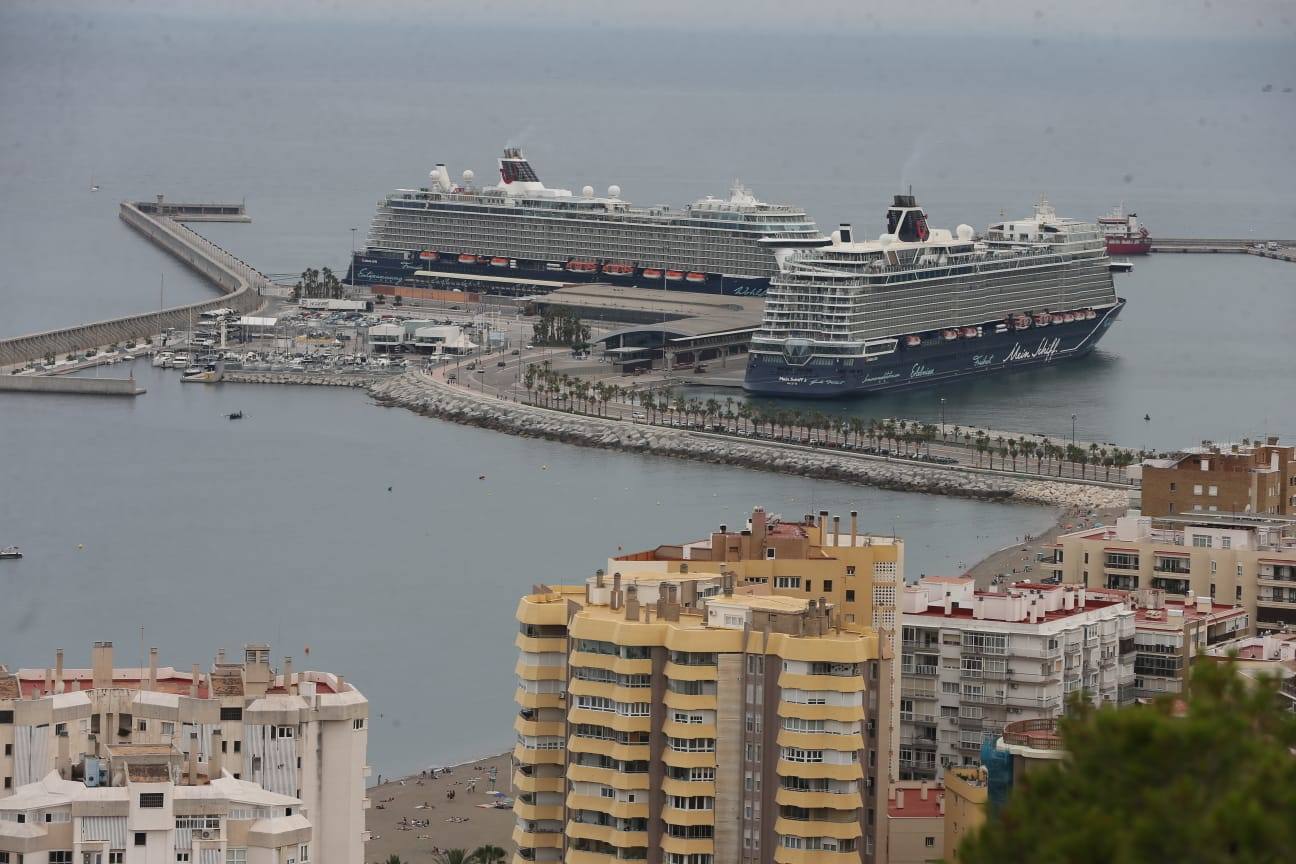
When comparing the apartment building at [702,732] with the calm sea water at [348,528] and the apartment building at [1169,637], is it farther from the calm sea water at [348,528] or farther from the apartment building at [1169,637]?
the calm sea water at [348,528]

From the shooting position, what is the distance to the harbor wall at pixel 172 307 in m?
45.2

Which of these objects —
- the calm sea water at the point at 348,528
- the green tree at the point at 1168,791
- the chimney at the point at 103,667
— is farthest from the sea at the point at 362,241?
the green tree at the point at 1168,791

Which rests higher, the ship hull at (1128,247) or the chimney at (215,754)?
the ship hull at (1128,247)

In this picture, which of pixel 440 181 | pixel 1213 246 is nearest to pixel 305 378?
pixel 440 181

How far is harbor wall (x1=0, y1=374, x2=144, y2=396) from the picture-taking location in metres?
41.8

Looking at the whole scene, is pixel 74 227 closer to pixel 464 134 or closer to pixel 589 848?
pixel 464 134

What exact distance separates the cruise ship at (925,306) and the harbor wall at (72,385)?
27.1 feet

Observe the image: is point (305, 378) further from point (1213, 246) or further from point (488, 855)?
point (1213, 246)

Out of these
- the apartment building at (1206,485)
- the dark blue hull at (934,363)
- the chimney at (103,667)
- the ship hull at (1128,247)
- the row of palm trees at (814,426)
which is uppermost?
the ship hull at (1128,247)

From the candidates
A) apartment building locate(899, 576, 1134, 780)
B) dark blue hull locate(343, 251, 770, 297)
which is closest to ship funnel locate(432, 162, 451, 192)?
dark blue hull locate(343, 251, 770, 297)

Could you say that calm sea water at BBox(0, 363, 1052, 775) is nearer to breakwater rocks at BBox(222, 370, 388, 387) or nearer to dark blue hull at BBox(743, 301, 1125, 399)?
breakwater rocks at BBox(222, 370, 388, 387)

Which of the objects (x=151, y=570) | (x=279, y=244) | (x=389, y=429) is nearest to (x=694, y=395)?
(x=389, y=429)

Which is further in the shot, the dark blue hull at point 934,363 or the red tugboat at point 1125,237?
the red tugboat at point 1125,237

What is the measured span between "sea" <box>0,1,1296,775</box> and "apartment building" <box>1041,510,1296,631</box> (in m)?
3.98
